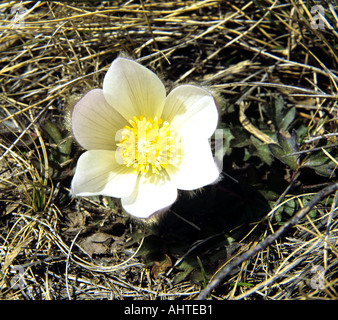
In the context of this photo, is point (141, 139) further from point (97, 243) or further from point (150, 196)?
point (97, 243)

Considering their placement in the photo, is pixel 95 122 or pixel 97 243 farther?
pixel 97 243

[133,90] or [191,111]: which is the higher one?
[133,90]

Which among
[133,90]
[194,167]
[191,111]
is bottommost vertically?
[194,167]

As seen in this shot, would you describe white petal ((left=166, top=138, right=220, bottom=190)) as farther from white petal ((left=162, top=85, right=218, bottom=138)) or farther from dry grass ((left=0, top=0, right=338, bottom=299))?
dry grass ((left=0, top=0, right=338, bottom=299))

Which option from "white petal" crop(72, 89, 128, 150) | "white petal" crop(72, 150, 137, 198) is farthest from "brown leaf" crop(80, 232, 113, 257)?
"white petal" crop(72, 89, 128, 150)

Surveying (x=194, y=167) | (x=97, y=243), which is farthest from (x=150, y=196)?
(x=97, y=243)
